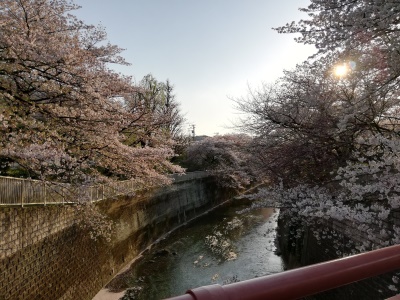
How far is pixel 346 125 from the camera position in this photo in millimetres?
7480

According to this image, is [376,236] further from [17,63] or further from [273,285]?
[17,63]

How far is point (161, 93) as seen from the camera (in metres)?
33.7

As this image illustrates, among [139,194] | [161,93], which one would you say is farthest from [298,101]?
[161,93]

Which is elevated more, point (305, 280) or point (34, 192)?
point (34, 192)

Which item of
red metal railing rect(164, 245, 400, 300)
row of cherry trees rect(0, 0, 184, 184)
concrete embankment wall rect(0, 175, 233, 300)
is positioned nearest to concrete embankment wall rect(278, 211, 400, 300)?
Answer: red metal railing rect(164, 245, 400, 300)

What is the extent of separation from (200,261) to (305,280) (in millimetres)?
16437

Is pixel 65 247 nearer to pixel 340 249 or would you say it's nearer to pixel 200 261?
pixel 200 261

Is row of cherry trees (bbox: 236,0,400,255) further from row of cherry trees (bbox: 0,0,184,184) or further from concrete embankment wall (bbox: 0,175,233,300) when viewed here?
concrete embankment wall (bbox: 0,175,233,300)

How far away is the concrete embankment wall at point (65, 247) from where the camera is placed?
28.9ft

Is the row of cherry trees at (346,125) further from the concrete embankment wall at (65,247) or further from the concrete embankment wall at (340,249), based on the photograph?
the concrete embankment wall at (65,247)

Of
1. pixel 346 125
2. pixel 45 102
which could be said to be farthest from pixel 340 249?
pixel 45 102

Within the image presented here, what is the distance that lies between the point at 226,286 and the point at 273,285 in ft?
0.66


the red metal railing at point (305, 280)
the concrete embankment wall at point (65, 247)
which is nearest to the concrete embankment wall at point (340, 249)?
the red metal railing at point (305, 280)

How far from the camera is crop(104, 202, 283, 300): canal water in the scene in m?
14.1
